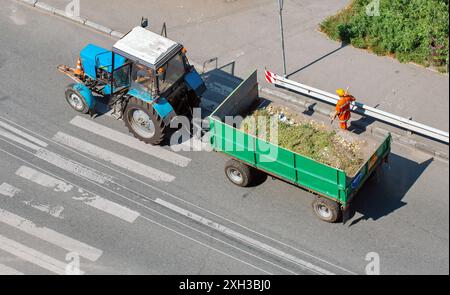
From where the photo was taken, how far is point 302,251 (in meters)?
15.9

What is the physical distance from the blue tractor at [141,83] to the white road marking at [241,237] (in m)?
2.21

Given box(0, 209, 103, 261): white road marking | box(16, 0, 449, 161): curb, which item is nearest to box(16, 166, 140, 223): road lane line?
box(0, 209, 103, 261): white road marking

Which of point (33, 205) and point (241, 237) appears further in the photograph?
point (33, 205)

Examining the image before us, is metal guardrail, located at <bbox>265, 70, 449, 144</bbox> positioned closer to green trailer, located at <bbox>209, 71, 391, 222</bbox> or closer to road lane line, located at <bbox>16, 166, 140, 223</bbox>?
green trailer, located at <bbox>209, 71, 391, 222</bbox>

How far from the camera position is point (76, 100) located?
1933cm

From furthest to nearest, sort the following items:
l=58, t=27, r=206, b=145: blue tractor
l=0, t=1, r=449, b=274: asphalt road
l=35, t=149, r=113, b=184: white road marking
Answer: l=35, t=149, r=113, b=184: white road marking → l=58, t=27, r=206, b=145: blue tractor → l=0, t=1, r=449, b=274: asphalt road

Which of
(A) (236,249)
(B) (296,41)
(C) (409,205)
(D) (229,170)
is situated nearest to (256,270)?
(A) (236,249)

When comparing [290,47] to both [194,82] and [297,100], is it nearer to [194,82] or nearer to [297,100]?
[297,100]

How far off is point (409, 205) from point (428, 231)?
0.89m

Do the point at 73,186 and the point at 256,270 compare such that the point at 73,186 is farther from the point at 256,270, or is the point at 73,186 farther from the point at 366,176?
the point at 366,176

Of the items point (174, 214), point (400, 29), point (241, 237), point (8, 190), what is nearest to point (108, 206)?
point (174, 214)

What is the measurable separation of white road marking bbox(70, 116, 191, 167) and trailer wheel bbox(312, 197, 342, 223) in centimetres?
390

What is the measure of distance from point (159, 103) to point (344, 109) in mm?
4944

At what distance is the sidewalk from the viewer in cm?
1936
